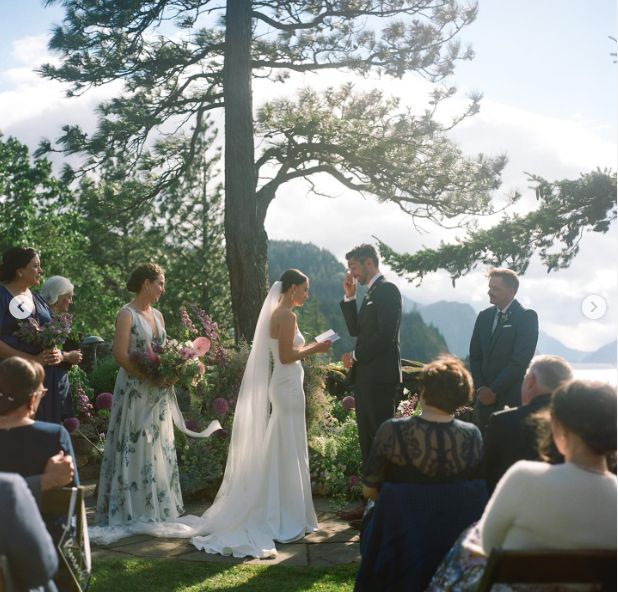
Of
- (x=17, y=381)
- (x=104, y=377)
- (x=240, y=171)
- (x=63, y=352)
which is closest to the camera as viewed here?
(x=17, y=381)

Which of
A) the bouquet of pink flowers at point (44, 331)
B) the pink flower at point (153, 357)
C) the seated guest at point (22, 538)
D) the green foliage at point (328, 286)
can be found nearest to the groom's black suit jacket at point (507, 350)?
the pink flower at point (153, 357)

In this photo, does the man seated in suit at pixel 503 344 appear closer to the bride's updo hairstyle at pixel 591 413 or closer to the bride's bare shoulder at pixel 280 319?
the bride's bare shoulder at pixel 280 319

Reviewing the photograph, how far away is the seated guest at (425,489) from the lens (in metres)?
3.41

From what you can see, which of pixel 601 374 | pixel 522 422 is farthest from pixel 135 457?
pixel 601 374

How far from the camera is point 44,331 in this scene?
5.47 m

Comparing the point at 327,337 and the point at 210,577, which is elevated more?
the point at 327,337

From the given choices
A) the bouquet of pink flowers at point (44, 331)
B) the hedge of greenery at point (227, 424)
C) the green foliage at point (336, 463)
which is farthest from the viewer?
the hedge of greenery at point (227, 424)

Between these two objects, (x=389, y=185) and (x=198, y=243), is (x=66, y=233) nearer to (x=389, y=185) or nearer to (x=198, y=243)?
(x=198, y=243)

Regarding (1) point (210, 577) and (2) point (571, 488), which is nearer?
(2) point (571, 488)

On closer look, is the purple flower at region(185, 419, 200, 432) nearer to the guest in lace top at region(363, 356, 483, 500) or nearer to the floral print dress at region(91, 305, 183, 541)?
the floral print dress at region(91, 305, 183, 541)

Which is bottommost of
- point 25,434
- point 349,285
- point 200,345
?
point 25,434

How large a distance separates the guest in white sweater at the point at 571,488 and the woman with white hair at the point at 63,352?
3.94 m

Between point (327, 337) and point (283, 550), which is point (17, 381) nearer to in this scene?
point (283, 550)

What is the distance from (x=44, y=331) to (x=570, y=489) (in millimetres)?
4055
